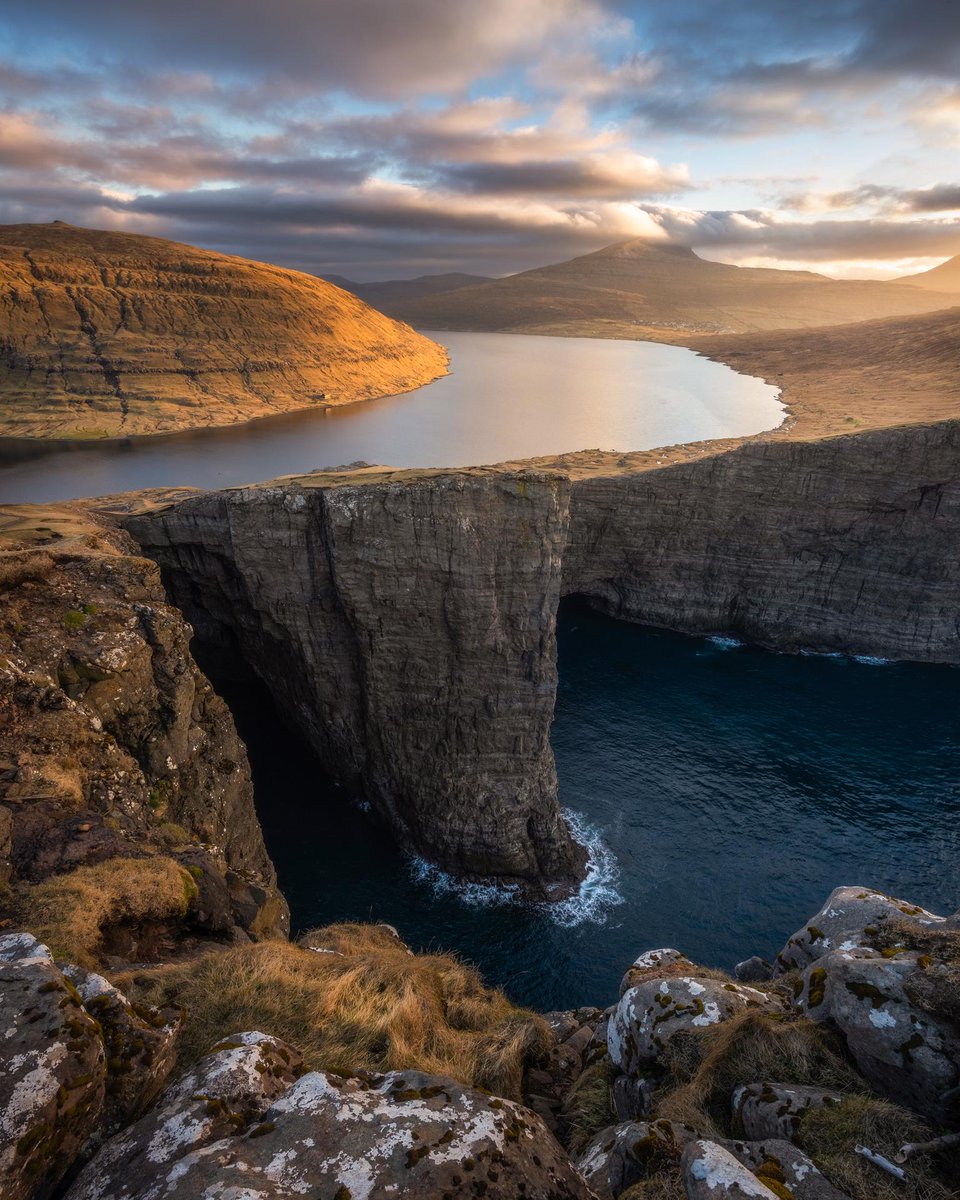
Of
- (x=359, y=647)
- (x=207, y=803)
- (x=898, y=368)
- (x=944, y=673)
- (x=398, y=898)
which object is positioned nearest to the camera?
(x=207, y=803)

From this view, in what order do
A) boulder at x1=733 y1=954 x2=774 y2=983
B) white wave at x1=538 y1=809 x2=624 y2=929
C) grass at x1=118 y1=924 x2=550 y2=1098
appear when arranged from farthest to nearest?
white wave at x1=538 y1=809 x2=624 y2=929 < boulder at x1=733 y1=954 x2=774 y2=983 < grass at x1=118 y1=924 x2=550 y2=1098

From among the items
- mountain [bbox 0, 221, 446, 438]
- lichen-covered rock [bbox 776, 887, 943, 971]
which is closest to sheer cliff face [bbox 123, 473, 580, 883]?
lichen-covered rock [bbox 776, 887, 943, 971]

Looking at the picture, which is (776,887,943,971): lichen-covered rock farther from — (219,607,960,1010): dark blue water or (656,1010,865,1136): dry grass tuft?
(219,607,960,1010): dark blue water

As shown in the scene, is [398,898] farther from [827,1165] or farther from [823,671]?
[823,671]

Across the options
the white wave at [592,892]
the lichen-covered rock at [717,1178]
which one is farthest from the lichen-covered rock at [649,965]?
the white wave at [592,892]

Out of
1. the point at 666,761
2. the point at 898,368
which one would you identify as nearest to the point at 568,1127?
the point at 666,761

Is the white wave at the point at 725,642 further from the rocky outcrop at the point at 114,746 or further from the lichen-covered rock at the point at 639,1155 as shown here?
the lichen-covered rock at the point at 639,1155

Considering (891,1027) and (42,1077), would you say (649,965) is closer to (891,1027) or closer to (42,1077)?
(891,1027)
